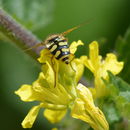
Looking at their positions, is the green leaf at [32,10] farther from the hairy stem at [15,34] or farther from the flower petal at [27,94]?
the flower petal at [27,94]

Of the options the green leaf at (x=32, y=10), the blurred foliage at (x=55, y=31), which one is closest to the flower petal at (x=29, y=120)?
the green leaf at (x=32, y=10)

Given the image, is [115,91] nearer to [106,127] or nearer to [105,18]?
[106,127]

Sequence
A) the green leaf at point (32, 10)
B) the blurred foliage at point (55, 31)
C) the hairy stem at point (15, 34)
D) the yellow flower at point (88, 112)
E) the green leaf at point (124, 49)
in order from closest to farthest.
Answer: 1. the yellow flower at point (88, 112)
2. the hairy stem at point (15, 34)
3. the green leaf at point (124, 49)
4. the green leaf at point (32, 10)
5. the blurred foliage at point (55, 31)

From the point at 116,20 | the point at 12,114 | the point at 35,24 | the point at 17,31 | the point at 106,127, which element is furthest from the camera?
the point at 116,20

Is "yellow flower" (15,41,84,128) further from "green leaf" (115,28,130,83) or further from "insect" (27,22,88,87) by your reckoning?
"green leaf" (115,28,130,83)

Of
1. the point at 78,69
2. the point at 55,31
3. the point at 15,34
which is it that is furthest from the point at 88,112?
the point at 55,31

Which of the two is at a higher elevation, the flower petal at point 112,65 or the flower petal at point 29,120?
the flower petal at point 112,65

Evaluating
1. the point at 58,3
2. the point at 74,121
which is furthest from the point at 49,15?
the point at 58,3

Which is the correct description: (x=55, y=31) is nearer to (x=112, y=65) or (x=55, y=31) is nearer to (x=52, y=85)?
(x=112, y=65)
